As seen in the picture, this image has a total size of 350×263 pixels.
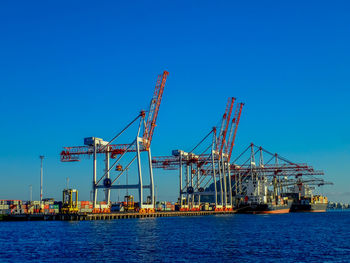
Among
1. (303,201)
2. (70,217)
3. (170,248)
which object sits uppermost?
(303,201)

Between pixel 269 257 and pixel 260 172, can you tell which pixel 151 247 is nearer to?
pixel 269 257

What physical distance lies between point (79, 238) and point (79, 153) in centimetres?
5316

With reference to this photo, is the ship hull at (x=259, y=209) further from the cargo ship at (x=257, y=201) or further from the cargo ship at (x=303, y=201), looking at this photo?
the cargo ship at (x=303, y=201)

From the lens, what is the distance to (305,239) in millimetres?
55344

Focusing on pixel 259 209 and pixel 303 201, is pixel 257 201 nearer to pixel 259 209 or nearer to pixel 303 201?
pixel 259 209

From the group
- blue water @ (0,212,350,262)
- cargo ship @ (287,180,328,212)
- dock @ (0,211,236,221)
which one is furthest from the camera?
cargo ship @ (287,180,328,212)

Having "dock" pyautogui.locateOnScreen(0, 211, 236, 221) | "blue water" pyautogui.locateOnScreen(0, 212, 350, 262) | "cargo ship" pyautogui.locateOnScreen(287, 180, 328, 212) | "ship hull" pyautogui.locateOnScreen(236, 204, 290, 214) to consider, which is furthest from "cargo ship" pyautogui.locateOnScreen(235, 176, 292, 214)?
"blue water" pyautogui.locateOnScreen(0, 212, 350, 262)

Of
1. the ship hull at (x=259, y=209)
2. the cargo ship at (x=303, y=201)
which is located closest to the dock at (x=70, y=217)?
the ship hull at (x=259, y=209)

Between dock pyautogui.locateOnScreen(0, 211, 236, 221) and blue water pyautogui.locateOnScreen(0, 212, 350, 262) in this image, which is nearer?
blue water pyautogui.locateOnScreen(0, 212, 350, 262)

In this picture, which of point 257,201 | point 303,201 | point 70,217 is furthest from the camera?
point 303,201

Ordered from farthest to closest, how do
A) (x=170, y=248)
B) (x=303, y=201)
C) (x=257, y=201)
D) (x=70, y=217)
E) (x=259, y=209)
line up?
1. (x=303, y=201)
2. (x=257, y=201)
3. (x=259, y=209)
4. (x=70, y=217)
5. (x=170, y=248)

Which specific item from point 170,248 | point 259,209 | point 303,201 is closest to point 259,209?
point 259,209

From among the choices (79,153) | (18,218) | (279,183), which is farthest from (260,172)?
(18,218)

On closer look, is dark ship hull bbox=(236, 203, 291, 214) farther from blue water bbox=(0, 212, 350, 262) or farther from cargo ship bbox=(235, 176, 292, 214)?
blue water bbox=(0, 212, 350, 262)
